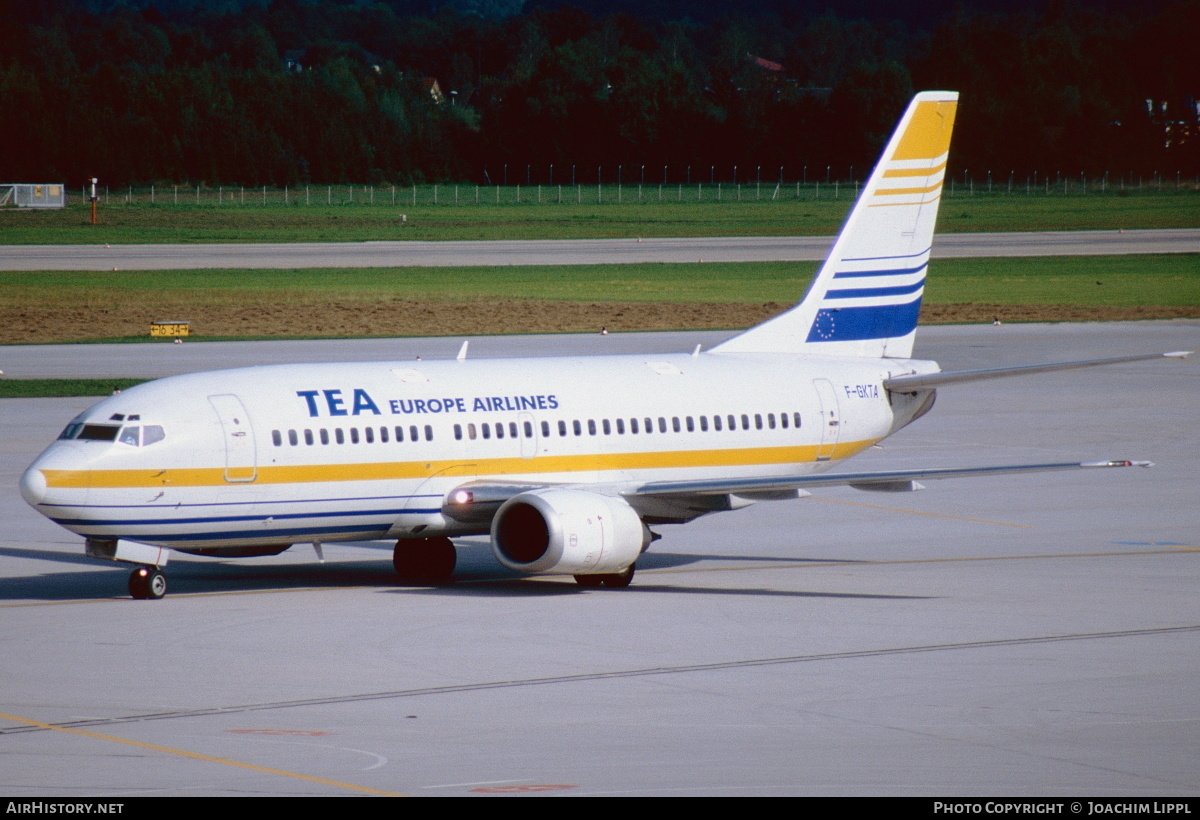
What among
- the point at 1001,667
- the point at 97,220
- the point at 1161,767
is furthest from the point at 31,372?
the point at 97,220

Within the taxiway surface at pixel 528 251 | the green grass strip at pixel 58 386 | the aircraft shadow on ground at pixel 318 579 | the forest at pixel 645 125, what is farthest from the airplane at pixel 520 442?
the forest at pixel 645 125

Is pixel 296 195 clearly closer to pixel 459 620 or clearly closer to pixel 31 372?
pixel 31 372

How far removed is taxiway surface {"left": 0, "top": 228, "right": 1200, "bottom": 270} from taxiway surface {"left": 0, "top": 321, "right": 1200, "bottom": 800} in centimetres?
6451

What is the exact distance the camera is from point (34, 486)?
26.3 metres

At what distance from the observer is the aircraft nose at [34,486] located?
26.2 metres

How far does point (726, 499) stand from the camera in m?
29.7

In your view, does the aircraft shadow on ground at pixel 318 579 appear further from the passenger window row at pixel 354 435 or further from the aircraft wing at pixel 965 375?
the aircraft wing at pixel 965 375

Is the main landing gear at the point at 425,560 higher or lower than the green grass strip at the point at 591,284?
higher

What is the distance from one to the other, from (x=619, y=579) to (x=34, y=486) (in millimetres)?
8998

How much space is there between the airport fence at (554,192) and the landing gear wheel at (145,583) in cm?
12671

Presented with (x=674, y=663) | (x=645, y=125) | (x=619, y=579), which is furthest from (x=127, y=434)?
(x=645, y=125)

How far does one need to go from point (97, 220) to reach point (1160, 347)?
8991 cm

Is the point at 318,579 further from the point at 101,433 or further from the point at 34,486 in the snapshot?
the point at 34,486
